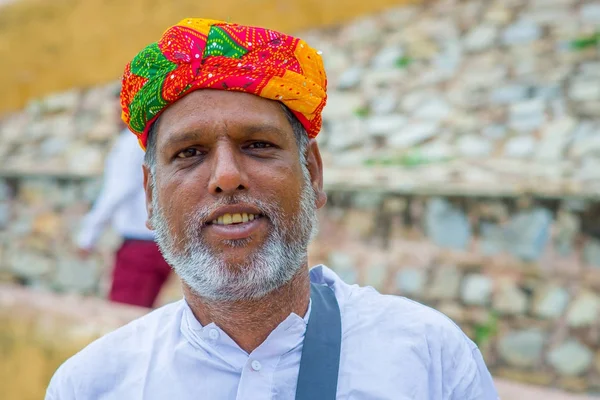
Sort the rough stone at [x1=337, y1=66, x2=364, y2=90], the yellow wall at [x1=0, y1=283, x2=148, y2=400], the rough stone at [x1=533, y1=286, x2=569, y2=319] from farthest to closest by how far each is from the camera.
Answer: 1. the rough stone at [x1=337, y1=66, x2=364, y2=90]
2. the rough stone at [x1=533, y1=286, x2=569, y2=319]
3. the yellow wall at [x1=0, y1=283, x2=148, y2=400]

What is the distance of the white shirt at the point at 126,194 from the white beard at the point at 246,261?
2.47 metres

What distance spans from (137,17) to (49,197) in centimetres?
231

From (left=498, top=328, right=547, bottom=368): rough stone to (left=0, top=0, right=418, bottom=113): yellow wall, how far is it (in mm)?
4156

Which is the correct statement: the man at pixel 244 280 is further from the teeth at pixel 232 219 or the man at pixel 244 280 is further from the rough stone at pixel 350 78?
the rough stone at pixel 350 78

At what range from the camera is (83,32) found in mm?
8281

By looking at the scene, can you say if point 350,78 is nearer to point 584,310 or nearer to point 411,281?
point 411,281

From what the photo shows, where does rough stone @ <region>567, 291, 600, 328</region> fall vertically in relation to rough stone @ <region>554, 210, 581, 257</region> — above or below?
below

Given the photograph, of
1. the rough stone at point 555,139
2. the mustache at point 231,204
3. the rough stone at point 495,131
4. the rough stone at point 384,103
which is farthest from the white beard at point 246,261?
the rough stone at point 384,103

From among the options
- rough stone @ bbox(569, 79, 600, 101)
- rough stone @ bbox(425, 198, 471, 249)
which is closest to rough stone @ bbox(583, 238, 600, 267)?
rough stone @ bbox(425, 198, 471, 249)

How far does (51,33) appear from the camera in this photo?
8422 millimetres

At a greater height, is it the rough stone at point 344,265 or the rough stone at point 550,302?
the rough stone at point 344,265

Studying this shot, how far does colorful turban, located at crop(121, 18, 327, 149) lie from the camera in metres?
1.60

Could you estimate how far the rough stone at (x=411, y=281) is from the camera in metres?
4.80

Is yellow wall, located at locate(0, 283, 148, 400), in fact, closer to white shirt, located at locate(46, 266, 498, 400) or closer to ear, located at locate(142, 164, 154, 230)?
ear, located at locate(142, 164, 154, 230)
